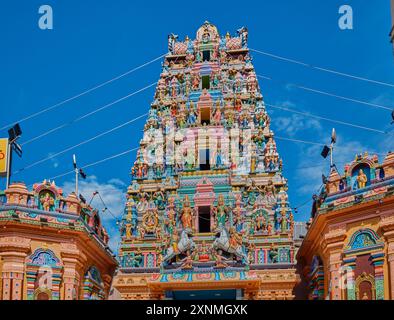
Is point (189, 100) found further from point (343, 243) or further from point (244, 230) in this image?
point (343, 243)

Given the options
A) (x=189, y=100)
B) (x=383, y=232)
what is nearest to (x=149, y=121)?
(x=189, y=100)

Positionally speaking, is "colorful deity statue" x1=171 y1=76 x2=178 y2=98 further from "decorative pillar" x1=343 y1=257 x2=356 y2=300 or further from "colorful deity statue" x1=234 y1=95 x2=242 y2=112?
"decorative pillar" x1=343 y1=257 x2=356 y2=300

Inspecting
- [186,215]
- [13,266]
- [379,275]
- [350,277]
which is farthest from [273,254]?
[13,266]

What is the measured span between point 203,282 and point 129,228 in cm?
646

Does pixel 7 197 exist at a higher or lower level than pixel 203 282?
higher

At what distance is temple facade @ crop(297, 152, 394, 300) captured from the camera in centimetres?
2800

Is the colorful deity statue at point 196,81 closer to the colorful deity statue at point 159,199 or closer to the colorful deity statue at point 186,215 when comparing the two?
the colorful deity statue at point 159,199

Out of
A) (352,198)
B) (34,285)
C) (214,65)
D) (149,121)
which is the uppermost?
(214,65)

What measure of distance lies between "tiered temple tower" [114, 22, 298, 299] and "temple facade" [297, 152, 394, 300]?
191 inches

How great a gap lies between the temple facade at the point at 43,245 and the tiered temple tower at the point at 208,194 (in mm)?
4272

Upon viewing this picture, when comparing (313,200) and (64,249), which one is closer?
(64,249)

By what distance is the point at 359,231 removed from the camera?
29.3 metres

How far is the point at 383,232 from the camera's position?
28141 millimetres

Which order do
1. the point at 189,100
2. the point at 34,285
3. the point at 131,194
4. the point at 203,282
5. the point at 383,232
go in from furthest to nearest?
the point at 189,100 → the point at 131,194 → the point at 203,282 → the point at 34,285 → the point at 383,232
